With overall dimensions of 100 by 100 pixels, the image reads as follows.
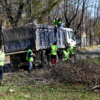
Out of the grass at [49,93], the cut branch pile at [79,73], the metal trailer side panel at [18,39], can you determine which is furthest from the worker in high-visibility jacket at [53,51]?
the grass at [49,93]

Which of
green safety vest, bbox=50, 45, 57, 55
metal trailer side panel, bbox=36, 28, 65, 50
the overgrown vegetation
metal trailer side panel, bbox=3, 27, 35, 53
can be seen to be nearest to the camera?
the overgrown vegetation

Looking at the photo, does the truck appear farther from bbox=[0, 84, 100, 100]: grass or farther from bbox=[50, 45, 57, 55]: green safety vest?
bbox=[0, 84, 100, 100]: grass

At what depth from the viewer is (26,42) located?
9.62 m

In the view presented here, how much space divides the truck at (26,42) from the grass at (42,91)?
9.11 feet

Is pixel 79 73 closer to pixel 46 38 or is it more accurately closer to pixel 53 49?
pixel 53 49

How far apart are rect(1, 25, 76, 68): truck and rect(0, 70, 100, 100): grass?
109 inches

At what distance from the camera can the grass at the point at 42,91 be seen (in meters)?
5.09

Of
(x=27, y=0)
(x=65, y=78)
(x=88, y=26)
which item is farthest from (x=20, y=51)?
(x=88, y=26)

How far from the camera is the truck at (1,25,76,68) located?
31.0 feet

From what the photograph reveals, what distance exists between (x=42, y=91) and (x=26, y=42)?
4.43 m

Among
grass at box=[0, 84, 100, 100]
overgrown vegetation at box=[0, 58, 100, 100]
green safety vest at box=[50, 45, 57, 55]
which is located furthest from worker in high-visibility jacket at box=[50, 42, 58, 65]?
grass at box=[0, 84, 100, 100]

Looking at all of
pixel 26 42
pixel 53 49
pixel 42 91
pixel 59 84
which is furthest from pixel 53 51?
pixel 42 91

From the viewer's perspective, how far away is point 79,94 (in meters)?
5.36

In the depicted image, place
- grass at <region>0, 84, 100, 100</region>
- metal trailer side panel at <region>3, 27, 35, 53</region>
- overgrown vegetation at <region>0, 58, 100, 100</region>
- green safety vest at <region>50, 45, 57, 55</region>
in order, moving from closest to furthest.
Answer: grass at <region>0, 84, 100, 100</region> → overgrown vegetation at <region>0, 58, 100, 100</region> → metal trailer side panel at <region>3, 27, 35, 53</region> → green safety vest at <region>50, 45, 57, 55</region>
